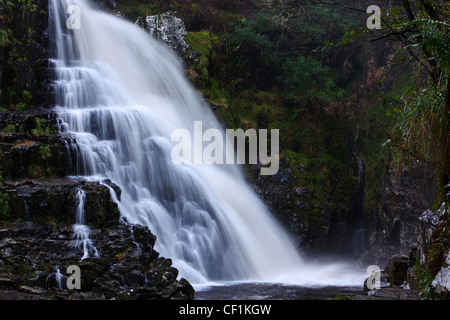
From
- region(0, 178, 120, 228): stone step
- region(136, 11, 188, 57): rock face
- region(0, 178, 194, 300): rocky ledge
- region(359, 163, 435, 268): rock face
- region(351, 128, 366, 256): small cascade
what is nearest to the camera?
region(0, 178, 194, 300): rocky ledge

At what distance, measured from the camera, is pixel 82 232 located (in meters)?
8.04

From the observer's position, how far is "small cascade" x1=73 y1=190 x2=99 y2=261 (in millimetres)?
7647

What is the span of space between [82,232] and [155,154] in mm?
4017

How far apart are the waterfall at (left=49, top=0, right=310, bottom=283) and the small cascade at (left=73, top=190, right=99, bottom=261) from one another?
99 centimetres

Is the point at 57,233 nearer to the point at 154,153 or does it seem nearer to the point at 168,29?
the point at 154,153

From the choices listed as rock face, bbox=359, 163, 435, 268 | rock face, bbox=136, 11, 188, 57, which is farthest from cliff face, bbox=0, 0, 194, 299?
rock face, bbox=359, 163, 435, 268

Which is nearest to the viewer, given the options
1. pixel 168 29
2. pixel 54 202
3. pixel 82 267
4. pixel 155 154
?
pixel 82 267

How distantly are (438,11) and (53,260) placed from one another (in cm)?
716

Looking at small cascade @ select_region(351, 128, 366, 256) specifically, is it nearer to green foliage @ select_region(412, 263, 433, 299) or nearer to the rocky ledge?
the rocky ledge

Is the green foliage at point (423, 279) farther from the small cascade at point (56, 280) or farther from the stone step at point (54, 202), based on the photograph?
the stone step at point (54, 202)

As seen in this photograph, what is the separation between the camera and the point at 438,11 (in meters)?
6.04

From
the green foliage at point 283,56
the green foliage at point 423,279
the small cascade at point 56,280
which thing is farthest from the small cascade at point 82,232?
the green foliage at point 283,56

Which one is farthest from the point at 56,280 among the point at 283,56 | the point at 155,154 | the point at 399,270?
the point at 283,56

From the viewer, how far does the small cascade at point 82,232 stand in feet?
25.1
